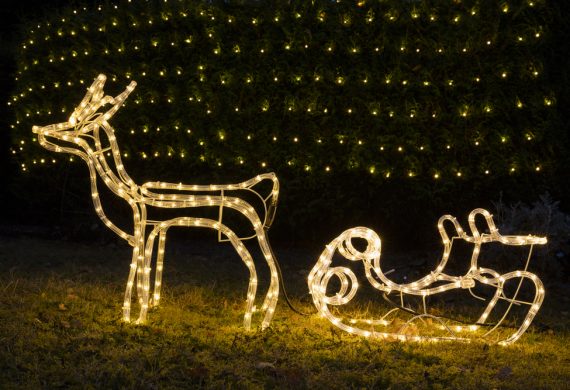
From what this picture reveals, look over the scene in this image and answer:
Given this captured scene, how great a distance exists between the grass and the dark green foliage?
225cm

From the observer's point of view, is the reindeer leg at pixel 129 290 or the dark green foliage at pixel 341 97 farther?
the dark green foliage at pixel 341 97

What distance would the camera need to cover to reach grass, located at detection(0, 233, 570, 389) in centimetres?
436

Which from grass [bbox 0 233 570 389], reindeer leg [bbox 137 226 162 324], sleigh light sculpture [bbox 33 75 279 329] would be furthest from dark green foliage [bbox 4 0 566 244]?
reindeer leg [bbox 137 226 162 324]

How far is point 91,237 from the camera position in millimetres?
10039

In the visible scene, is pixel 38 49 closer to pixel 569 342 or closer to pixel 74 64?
pixel 74 64

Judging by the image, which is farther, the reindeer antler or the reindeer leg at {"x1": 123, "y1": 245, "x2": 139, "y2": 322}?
the reindeer leg at {"x1": 123, "y1": 245, "x2": 139, "y2": 322}

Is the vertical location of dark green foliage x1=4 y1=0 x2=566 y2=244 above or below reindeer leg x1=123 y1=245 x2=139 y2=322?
above

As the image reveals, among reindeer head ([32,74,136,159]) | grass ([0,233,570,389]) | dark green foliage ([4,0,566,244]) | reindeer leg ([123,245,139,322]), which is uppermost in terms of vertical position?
dark green foliage ([4,0,566,244])

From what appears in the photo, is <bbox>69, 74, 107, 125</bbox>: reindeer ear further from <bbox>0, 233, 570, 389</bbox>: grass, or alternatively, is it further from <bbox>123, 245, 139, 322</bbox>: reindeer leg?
<bbox>0, 233, 570, 389</bbox>: grass

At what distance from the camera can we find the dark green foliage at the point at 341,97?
8492 mm

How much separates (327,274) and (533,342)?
5.48ft

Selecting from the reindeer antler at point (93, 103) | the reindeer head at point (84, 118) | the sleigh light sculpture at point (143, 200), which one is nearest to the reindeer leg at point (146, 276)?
the sleigh light sculpture at point (143, 200)

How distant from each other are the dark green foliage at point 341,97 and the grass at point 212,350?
88.6 inches

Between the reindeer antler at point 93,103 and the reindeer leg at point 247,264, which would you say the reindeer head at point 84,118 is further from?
the reindeer leg at point 247,264
